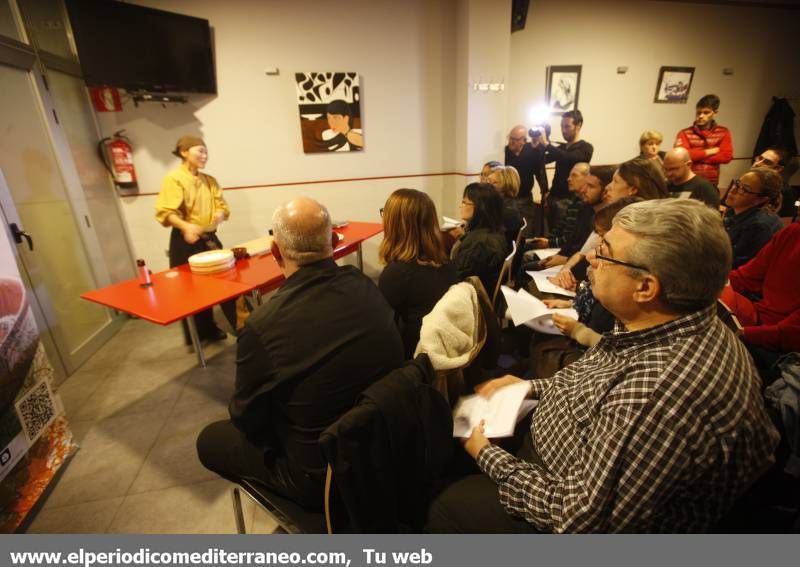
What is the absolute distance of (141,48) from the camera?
10.3 feet

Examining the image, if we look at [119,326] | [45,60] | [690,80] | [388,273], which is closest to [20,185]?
[45,60]

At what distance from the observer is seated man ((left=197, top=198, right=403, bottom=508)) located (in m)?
1.02

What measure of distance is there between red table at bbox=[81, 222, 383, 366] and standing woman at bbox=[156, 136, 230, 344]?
19.3 inches

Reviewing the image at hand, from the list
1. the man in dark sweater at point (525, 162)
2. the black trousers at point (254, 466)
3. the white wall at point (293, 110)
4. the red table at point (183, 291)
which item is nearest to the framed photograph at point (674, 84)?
the man in dark sweater at point (525, 162)

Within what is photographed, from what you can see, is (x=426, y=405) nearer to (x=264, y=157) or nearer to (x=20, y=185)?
(x=20, y=185)

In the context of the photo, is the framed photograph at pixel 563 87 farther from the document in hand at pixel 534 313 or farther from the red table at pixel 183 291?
the red table at pixel 183 291

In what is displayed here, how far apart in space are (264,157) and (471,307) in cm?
356

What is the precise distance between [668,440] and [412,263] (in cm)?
123

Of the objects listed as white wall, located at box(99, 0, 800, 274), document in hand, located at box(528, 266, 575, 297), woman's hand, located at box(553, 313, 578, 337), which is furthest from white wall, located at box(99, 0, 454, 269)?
woman's hand, located at box(553, 313, 578, 337)

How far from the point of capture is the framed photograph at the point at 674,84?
16.1 ft

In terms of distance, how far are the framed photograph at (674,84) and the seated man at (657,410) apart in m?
5.45

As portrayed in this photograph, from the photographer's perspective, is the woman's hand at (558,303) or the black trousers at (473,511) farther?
the woman's hand at (558,303)
